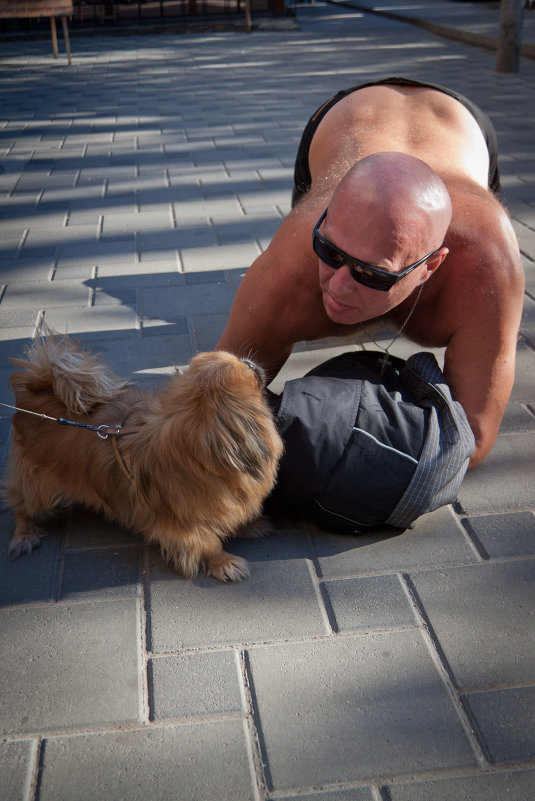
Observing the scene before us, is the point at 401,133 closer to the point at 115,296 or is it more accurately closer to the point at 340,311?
the point at 340,311

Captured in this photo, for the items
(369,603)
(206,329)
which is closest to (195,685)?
(369,603)

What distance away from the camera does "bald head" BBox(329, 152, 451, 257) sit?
8.14 feet

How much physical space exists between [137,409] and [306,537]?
0.80 metres

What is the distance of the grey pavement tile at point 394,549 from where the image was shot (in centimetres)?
254

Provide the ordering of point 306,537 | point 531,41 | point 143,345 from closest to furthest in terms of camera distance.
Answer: point 306,537
point 143,345
point 531,41

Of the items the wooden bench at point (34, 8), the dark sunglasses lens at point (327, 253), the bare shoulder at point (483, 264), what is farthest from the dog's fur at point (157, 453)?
the wooden bench at point (34, 8)

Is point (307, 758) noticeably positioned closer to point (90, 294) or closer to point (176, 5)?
point (90, 294)

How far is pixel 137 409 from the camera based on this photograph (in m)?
2.54

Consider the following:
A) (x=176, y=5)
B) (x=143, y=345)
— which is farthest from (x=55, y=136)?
(x=176, y=5)

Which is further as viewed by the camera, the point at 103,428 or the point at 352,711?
the point at 103,428

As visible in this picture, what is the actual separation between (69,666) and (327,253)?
1677 mm

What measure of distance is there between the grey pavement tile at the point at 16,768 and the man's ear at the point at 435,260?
2080mm

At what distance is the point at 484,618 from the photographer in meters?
2.32

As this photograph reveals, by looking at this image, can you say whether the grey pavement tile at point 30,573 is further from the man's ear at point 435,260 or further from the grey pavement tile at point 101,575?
the man's ear at point 435,260
